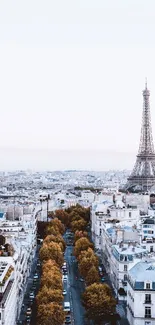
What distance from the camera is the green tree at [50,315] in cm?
3509

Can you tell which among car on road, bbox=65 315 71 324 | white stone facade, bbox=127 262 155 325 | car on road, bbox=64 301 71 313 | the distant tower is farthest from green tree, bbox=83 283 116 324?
the distant tower

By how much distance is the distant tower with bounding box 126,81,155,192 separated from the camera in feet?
409

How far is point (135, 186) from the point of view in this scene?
12438 cm

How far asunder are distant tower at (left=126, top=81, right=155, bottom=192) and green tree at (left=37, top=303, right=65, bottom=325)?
88.9 m

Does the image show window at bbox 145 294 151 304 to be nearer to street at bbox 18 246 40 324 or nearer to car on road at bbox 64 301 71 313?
car on road at bbox 64 301 71 313

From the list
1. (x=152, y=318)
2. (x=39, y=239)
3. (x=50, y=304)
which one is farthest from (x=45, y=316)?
(x=39, y=239)

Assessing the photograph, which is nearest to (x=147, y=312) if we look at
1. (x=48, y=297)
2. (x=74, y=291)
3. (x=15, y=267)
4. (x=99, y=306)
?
(x=99, y=306)

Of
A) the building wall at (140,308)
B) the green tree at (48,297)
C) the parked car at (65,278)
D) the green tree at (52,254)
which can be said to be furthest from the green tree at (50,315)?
the green tree at (52,254)

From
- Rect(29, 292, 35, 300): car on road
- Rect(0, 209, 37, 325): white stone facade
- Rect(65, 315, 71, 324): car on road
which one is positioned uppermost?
Rect(0, 209, 37, 325): white stone facade

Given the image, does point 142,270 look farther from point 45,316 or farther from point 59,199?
point 59,199

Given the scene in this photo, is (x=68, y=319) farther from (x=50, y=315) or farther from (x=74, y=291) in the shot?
(x=74, y=291)

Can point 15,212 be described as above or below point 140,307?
above

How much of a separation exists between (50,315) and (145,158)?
93.2 meters

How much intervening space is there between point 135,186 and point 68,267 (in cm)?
6973
